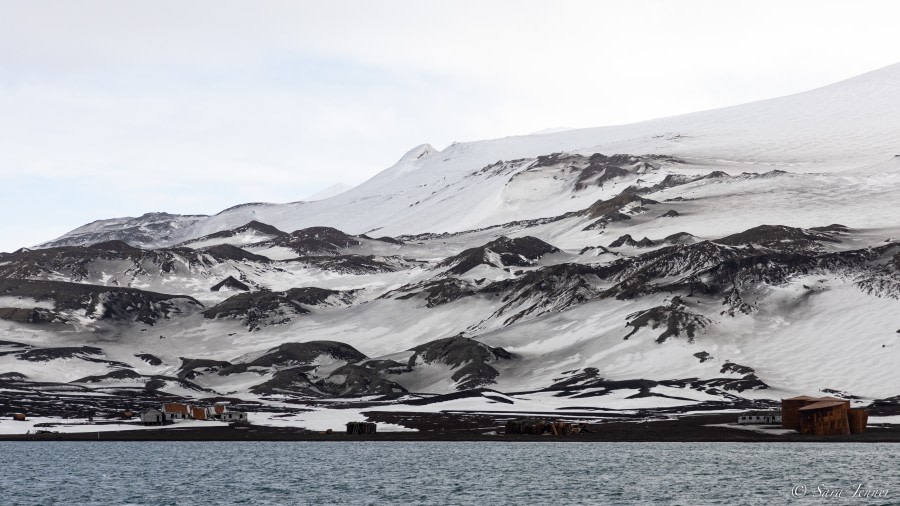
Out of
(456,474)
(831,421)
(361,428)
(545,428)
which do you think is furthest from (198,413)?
(831,421)

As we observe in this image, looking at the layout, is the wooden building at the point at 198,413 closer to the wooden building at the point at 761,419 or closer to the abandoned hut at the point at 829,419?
the wooden building at the point at 761,419

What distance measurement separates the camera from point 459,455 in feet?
391

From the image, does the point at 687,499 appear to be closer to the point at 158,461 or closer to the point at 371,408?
the point at 158,461

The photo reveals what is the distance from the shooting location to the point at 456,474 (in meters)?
101

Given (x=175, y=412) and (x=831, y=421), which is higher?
(x=175, y=412)

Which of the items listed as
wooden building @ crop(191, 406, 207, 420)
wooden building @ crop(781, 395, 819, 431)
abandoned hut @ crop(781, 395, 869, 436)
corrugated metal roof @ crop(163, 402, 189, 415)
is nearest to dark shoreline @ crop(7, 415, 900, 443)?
abandoned hut @ crop(781, 395, 869, 436)

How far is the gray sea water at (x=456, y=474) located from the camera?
276 ft

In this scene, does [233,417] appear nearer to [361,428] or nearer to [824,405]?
[361,428]

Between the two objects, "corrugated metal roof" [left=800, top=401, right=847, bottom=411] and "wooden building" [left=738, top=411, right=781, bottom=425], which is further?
"wooden building" [left=738, top=411, right=781, bottom=425]

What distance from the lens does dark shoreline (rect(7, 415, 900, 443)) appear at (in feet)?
424

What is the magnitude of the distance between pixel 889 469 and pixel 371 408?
359ft

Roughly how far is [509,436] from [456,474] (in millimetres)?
38658

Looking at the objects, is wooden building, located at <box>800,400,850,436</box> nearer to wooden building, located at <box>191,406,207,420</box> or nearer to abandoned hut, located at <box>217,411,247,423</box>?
abandoned hut, located at <box>217,411,247,423</box>

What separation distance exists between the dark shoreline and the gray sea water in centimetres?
422
